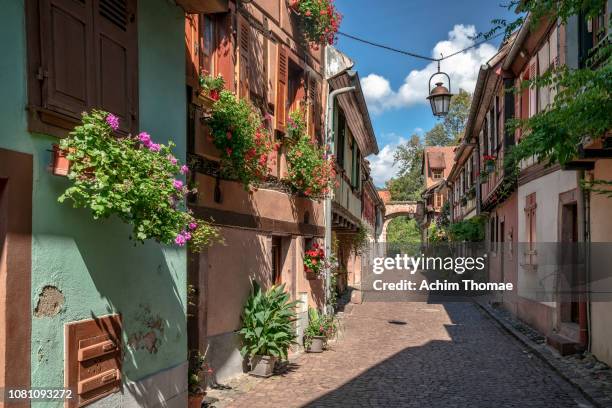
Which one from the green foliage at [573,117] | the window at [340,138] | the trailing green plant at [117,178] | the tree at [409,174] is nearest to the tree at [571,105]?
the green foliage at [573,117]

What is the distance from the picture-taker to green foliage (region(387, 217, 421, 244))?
2366 inches

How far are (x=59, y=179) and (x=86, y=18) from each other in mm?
1244

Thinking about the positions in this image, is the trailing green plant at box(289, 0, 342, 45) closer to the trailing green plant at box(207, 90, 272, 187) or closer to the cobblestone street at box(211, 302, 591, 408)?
the trailing green plant at box(207, 90, 272, 187)

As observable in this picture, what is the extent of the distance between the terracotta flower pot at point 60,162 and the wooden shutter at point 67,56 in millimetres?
275

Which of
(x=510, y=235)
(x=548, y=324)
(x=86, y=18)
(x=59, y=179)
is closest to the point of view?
(x=59, y=179)

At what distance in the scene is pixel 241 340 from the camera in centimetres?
834

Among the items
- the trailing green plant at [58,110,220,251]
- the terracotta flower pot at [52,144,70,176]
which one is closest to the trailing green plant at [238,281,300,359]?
the trailing green plant at [58,110,220,251]

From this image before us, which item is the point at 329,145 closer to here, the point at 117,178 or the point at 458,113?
the point at 117,178

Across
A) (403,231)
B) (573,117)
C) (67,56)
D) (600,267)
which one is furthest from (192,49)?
(403,231)

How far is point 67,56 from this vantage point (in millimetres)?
4188

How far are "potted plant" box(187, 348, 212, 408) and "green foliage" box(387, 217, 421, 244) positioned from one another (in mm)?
52746

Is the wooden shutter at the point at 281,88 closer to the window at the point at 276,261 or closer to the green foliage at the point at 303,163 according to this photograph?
the green foliage at the point at 303,163

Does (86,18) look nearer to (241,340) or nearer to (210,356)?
(210,356)

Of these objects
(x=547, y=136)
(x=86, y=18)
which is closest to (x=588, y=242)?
(x=547, y=136)
